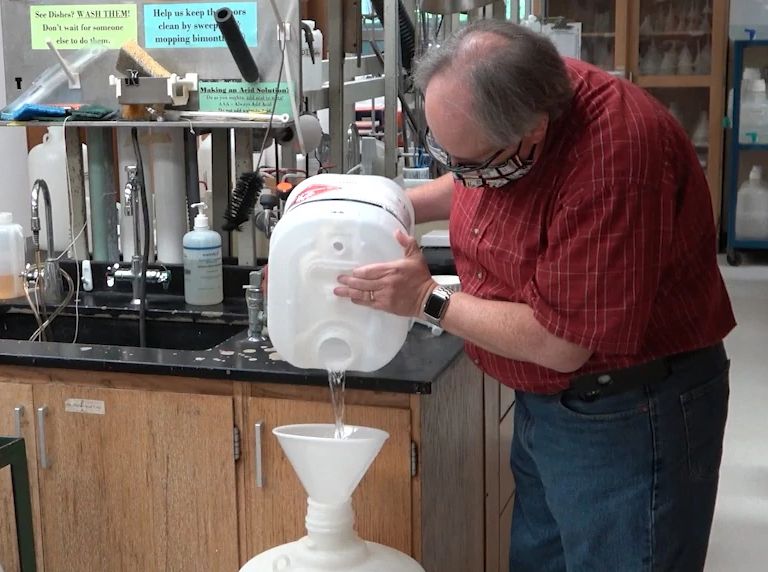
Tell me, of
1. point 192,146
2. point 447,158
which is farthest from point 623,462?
point 192,146

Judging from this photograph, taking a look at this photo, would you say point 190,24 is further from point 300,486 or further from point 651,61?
point 651,61

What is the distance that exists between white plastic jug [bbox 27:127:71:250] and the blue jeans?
1496mm

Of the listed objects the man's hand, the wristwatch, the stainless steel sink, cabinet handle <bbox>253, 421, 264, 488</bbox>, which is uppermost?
the man's hand

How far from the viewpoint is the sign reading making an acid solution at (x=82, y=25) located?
2354 mm

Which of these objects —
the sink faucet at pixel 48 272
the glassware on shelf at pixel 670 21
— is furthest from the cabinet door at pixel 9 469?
the glassware on shelf at pixel 670 21

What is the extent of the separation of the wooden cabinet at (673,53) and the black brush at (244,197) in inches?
204

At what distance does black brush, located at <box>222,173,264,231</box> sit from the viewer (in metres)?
2.23

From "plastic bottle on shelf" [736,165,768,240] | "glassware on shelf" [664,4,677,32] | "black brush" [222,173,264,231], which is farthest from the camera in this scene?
"glassware on shelf" [664,4,677,32]

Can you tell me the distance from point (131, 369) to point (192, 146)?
81 centimetres

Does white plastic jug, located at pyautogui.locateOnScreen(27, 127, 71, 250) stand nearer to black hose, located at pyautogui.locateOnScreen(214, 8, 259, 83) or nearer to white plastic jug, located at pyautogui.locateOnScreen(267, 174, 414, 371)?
black hose, located at pyautogui.locateOnScreen(214, 8, 259, 83)

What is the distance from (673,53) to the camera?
707 cm

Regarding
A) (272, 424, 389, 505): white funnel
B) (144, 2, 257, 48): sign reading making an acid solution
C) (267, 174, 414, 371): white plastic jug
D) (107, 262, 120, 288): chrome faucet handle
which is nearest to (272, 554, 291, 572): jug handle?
(272, 424, 389, 505): white funnel

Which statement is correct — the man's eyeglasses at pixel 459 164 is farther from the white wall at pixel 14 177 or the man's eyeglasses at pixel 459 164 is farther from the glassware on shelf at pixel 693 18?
the glassware on shelf at pixel 693 18

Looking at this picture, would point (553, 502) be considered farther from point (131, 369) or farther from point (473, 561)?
point (131, 369)
